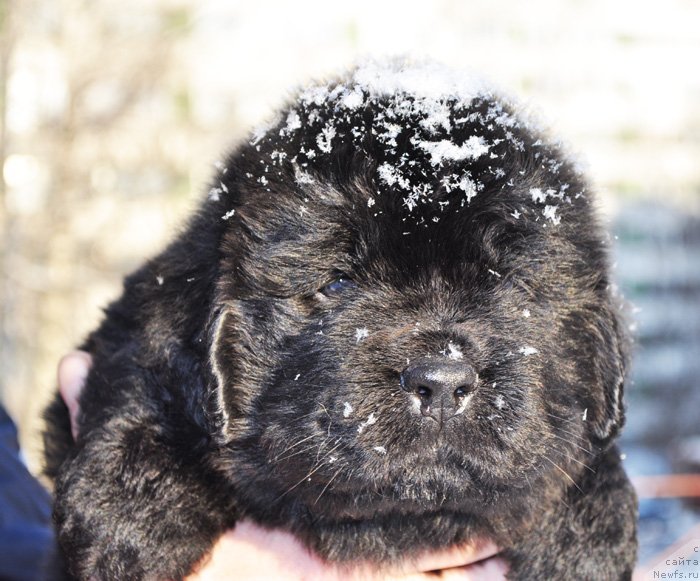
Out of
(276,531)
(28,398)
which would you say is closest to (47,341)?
(28,398)

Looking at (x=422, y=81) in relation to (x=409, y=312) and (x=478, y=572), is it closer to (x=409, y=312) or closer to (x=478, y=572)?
(x=409, y=312)

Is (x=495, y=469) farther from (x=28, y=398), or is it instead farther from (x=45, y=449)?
(x=28, y=398)

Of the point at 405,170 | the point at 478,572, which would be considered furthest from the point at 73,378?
the point at 478,572

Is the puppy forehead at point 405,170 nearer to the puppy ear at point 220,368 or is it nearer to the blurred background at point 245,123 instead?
the puppy ear at point 220,368

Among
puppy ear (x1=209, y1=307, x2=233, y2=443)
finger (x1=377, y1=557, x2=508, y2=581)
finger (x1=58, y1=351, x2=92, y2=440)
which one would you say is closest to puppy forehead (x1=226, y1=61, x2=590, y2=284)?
puppy ear (x1=209, y1=307, x2=233, y2=443)

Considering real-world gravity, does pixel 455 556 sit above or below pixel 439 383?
below

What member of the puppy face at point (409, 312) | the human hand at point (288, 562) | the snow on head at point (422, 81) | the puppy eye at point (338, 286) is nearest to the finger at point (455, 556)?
the human hand at point (288, 562)
